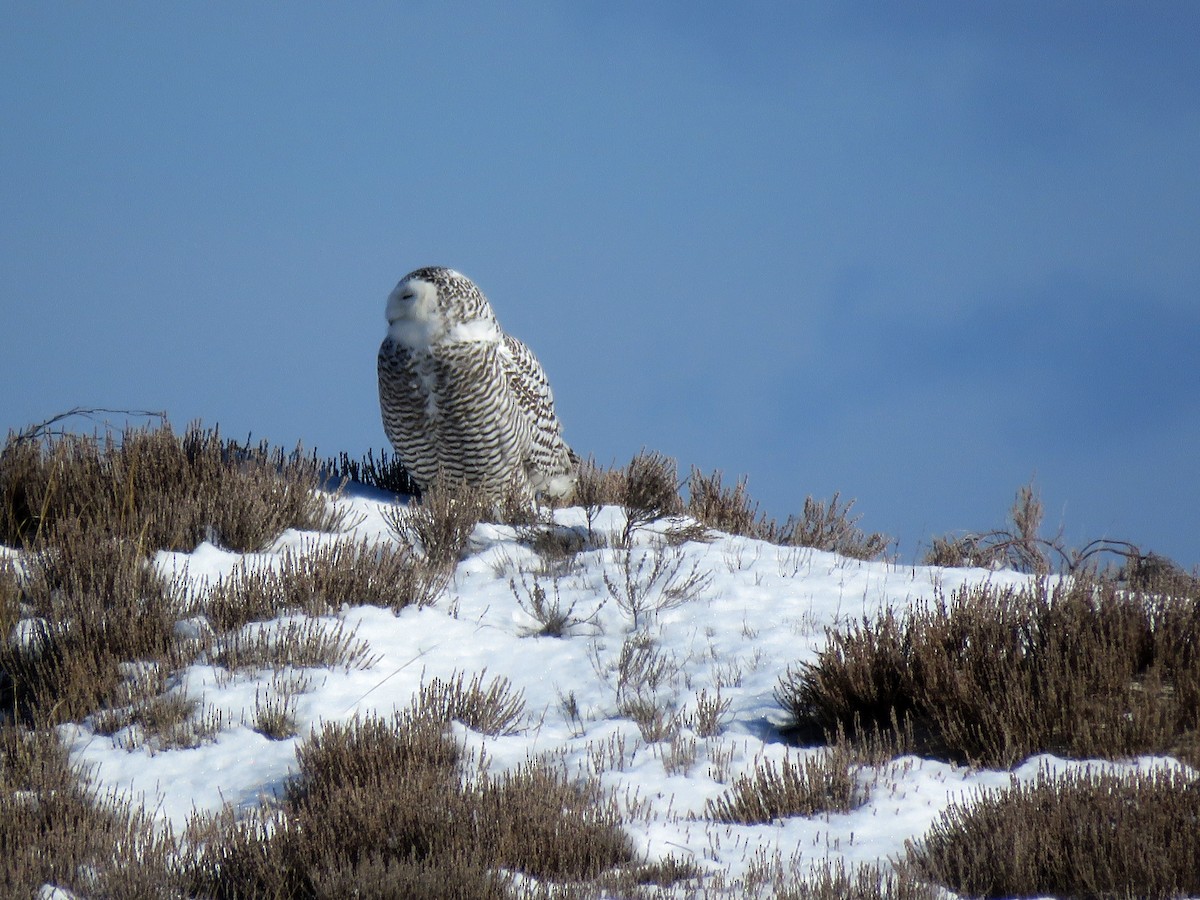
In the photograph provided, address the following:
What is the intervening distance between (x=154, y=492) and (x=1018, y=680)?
189 inches

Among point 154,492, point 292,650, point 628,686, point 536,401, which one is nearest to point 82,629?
point 292,650

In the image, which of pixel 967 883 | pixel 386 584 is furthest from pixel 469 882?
pixel 386 584

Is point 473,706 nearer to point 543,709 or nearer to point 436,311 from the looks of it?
point 543,709

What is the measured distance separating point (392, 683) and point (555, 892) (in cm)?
206

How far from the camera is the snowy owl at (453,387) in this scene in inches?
303

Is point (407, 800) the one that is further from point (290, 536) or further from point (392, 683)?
point (290, 536)

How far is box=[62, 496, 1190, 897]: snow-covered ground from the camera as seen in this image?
3.95 m

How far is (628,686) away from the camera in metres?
5.10

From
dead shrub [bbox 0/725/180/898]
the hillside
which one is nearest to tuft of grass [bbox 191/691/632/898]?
the hillside

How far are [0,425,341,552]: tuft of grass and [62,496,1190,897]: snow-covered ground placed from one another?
0.21 metres

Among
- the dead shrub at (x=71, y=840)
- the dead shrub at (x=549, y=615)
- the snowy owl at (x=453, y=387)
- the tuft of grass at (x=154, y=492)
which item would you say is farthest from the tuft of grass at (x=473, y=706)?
the snowy owl at (x=453, y=387)

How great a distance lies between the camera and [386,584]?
5875 millimetres

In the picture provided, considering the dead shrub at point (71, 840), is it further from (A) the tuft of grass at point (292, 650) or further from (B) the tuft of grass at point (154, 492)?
(B) the tuft of grass at point (154, 492)

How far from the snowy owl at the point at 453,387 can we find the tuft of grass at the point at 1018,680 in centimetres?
332
